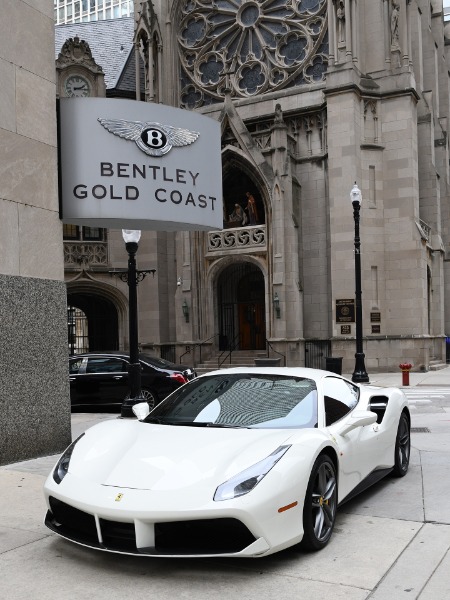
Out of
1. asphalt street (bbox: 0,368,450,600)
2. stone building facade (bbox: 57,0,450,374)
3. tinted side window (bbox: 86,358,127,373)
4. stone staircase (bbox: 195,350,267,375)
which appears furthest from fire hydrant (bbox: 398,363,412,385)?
asphalt street (bbox: 0,368,450,600)

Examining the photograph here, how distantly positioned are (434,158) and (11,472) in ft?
Answer: 96.8

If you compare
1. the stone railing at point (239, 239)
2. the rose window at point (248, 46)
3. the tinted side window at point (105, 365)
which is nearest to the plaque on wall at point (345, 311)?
the stone railing at point (239, 239)

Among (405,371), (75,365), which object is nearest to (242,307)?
(405,371)

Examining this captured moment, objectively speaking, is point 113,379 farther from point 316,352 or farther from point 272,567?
point 316,352

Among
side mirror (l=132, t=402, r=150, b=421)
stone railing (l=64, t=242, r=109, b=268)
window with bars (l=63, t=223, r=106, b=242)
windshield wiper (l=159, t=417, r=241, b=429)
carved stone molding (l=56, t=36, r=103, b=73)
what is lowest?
windshield wiper (l=159, t=417, r=241, b=429)

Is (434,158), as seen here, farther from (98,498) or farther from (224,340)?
(98,498)

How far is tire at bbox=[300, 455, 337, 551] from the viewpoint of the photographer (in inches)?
187

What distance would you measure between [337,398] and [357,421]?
37 centimetres

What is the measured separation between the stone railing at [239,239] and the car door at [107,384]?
15.4m

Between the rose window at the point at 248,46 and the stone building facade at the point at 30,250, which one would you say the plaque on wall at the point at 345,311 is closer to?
the rose window at the point at 248,46

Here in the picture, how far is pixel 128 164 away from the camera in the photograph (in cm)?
959

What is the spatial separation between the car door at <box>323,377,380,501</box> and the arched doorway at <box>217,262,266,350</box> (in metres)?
25.0

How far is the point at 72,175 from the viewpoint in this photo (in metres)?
9.39

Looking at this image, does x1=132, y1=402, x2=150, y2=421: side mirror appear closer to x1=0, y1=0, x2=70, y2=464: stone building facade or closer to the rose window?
x1=0, y1=0, x2=70, y2=464: stone building facade
